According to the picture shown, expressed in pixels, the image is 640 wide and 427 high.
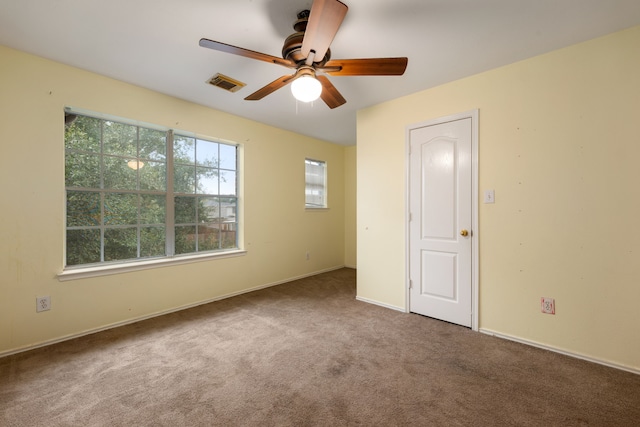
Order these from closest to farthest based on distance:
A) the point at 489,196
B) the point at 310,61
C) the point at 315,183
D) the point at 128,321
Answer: the point at 310,61
the point at 489,196
the point at 128,321
the point at 315,183

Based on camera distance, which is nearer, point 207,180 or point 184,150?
point 184,150

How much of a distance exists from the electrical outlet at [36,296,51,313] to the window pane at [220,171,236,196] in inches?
77.0

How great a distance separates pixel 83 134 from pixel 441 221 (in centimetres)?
363

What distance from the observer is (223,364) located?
2070 mm

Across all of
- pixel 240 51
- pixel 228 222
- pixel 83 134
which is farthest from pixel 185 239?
pixel 240 51

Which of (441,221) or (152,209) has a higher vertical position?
(152,209)

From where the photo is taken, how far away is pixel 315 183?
504 cm

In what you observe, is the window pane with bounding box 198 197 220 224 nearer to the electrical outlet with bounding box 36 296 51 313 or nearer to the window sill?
the window sill

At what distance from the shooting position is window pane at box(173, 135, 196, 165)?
3.28 meters

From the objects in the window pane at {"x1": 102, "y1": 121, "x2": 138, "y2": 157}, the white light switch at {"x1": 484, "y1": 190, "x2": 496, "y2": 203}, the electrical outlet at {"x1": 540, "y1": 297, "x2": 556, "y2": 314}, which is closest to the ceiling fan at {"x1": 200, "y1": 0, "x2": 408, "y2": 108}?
the white light switch at {"x1": 484, "y1": 190, "x2": 496, "y2": 203}

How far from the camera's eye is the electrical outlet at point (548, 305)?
2.25 metres

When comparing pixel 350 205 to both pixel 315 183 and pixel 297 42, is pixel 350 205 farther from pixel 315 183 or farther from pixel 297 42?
pixel 297 42

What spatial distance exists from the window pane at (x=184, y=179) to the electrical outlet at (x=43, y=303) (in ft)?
4.85

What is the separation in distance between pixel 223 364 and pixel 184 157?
2.40 m
